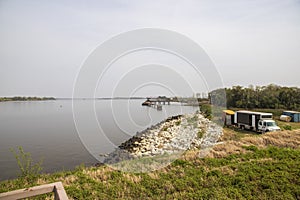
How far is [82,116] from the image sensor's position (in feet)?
25.1

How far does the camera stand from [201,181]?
14.1ft

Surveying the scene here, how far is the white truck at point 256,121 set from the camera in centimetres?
1370

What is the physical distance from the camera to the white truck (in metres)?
13.7

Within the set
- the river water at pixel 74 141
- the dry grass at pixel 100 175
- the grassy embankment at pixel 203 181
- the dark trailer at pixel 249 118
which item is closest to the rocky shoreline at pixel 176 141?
the river water at pixel 74 141

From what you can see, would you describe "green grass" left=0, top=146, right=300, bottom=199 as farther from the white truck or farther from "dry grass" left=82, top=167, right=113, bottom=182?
the white truck

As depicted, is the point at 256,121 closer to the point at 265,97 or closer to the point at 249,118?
the point at 249,118

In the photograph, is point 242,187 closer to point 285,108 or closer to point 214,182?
point 214,182

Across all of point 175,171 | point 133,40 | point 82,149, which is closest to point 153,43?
point 133,40

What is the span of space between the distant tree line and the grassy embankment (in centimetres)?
2246

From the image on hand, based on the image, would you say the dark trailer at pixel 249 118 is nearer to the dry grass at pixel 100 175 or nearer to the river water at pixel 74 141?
the river water at pixel 74 141

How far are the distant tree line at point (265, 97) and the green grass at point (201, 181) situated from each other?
22876mm

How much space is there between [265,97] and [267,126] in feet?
48.0

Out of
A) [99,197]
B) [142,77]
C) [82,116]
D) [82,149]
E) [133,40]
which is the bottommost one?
[82,149]

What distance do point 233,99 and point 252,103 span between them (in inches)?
120
